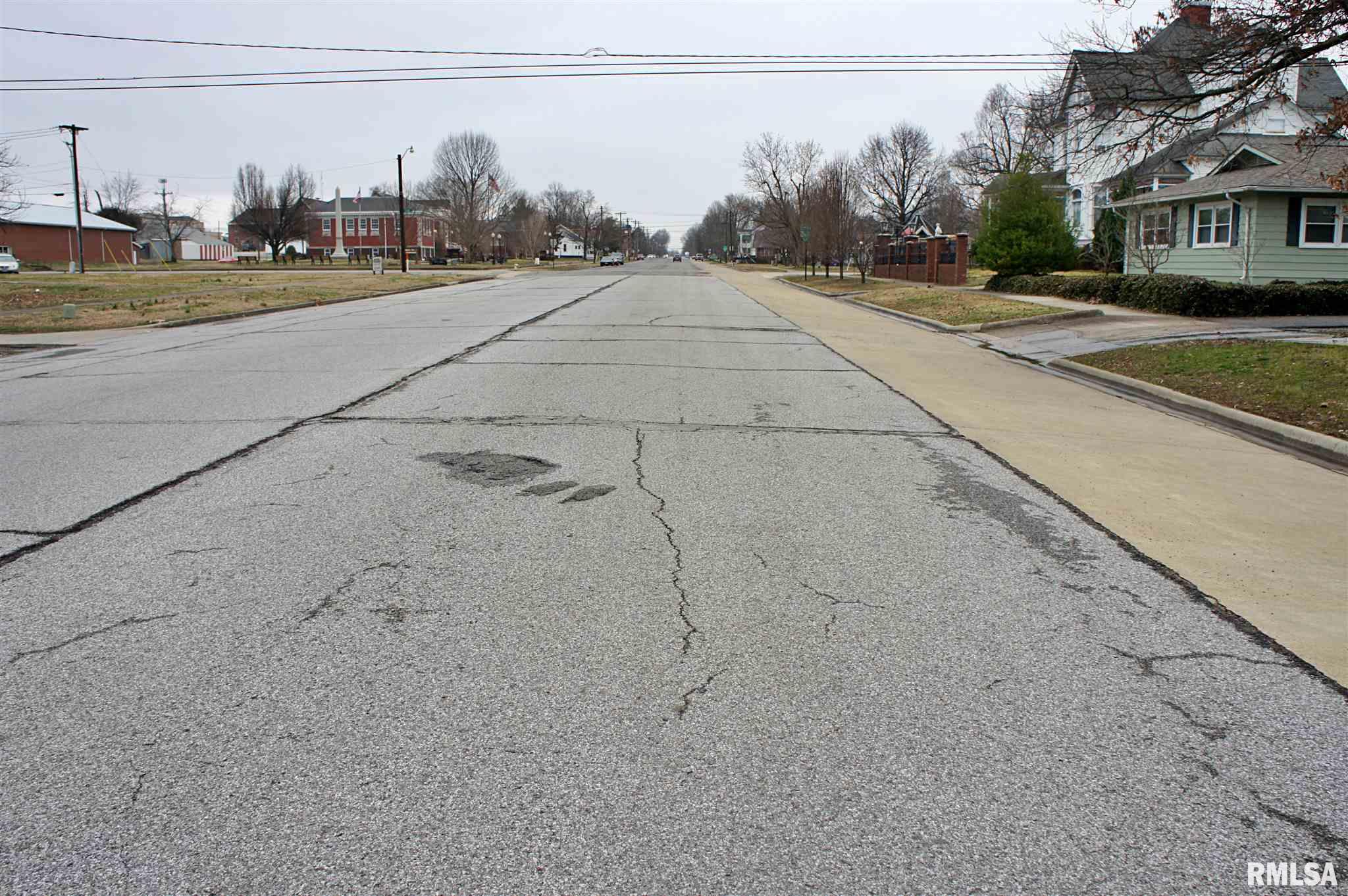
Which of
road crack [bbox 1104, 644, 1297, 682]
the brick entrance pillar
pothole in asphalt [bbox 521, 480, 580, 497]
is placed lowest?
road crack [bbox 1104, 644, 1297, 682]

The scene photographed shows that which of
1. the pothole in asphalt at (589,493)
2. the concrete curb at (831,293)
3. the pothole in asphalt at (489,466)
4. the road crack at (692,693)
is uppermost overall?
the concrete curb at (831,293)

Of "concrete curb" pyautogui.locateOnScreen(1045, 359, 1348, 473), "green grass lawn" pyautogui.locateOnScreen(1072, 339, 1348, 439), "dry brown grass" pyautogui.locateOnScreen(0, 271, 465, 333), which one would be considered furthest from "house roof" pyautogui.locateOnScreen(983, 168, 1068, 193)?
"dry brown grass" pyautogui.locateOnScreen(0, 271, 465, 333)

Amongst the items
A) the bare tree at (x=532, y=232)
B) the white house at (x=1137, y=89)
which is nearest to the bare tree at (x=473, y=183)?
the bare tree at (x=532, y=232)

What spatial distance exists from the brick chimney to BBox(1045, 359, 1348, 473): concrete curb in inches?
186

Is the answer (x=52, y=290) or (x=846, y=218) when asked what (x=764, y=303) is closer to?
(x=846, y=218)

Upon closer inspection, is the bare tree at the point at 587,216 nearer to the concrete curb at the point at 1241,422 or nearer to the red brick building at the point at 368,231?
the red brick building at the point at 368,231

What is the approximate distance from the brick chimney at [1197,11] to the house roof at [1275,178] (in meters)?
13.1

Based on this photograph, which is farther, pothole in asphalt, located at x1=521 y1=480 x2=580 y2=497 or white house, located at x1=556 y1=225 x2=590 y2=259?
white house, located at x1=556 y1=225 x2=590 y2=259

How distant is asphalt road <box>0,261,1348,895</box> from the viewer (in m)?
2.94

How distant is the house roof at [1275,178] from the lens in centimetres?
2512

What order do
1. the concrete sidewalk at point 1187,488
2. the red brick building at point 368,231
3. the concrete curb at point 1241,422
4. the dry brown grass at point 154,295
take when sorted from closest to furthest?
1. the concrete sidewalk at point 1187,488
2. the concrete curb at point 1241,422
3. the dry brown grass at point 154,295
4. the red brick building at point 368,231

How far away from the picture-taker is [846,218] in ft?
155

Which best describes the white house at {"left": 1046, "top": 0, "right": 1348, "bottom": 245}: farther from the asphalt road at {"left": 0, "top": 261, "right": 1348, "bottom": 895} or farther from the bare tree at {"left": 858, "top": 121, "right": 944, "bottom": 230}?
the bare tree at {"left": 858, "top": 121, "right": 944, "bottom": 230}

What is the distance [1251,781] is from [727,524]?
11.3 feet
